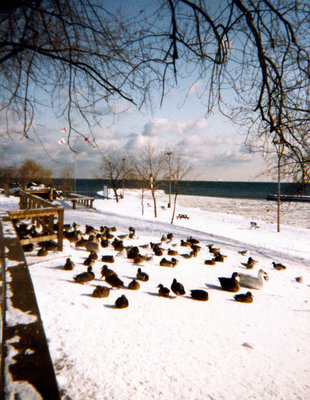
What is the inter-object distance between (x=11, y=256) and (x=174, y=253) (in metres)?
4.28

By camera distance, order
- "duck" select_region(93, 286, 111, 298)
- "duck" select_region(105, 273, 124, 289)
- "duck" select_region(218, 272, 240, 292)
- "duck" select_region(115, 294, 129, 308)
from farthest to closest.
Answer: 1. "duck" select_region(218, 272, 240, 292)
2. "duck" select_region(105, 273, 124, 289)
3. "duck" select_region(93, 286, 111, 298)
4. "duck" select_region(115, 294, 129, 308)

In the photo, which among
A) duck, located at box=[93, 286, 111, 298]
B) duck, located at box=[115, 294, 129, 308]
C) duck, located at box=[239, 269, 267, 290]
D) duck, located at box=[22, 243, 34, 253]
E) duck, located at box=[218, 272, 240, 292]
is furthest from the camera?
duck, located at box=[22, 243, 34, 253]

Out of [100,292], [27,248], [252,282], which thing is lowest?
[252,282]

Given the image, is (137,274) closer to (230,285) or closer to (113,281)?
(113,281)

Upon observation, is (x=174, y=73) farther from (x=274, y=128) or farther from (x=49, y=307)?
(x=49, y=307)

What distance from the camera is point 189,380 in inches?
80.4

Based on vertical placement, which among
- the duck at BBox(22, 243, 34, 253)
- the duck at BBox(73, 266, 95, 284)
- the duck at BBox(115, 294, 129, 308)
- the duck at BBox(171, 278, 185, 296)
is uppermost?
the duck at BBox(22, 243, 34, 253)

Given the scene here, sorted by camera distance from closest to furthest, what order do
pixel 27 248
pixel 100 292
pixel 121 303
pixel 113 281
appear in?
pixel 121 303 → pixel 100 292 → pixel 113 281 → pixel 27 248

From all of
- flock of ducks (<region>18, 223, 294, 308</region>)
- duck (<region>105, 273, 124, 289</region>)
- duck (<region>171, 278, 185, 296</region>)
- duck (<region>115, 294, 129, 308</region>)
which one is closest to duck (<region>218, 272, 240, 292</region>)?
flock of ducks (<region>18, 223, 294, 308</region>)

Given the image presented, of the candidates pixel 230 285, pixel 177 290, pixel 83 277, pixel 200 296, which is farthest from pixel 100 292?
pixel 230 285

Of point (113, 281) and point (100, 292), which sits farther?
Result: point (113, 281)

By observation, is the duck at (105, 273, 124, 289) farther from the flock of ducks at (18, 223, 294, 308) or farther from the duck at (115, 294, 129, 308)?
the duck at (115, 294, 129, 308)

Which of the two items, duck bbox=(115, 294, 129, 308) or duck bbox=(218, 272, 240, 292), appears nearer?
duck bbox=(115, 294, 129, 308)

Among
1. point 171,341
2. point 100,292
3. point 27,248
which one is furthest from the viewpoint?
point 27,248
